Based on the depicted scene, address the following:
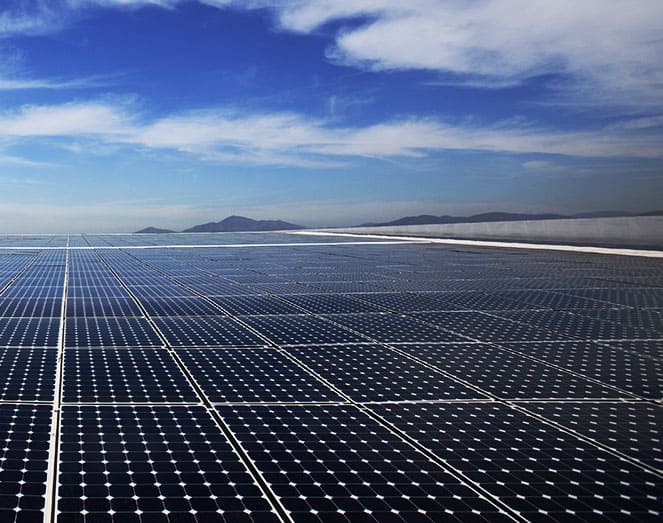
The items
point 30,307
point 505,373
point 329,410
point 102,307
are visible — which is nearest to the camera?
point 329,410

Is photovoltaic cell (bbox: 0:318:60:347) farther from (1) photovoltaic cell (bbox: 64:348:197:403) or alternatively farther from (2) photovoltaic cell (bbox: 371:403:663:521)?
(2) photovoltaic cell (bbox: 371:403:663:521)

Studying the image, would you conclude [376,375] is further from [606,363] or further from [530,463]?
[606,363]

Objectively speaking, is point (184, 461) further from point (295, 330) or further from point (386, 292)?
point (386, 292)

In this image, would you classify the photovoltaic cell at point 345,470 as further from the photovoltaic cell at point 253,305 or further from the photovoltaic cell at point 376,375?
the photovoltaic cell at point 253,305

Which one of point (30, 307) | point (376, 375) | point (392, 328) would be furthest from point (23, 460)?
point (30, 307)

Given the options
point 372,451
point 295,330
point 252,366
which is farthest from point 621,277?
point 372,451

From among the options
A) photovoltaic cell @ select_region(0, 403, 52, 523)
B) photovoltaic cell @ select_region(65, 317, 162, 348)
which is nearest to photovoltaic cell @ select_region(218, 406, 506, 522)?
photovoltaic cell @ select_region(0, 403, 52, 523)

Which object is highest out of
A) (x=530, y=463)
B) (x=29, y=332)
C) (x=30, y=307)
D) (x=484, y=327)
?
(x=30, y=307)

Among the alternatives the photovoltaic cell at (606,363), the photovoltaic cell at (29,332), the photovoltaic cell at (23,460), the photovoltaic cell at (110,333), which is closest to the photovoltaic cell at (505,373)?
the photovoltaic cell at (606,363)

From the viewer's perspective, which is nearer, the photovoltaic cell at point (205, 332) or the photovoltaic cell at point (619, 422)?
the photovoltaic cell at point (619, 422)
